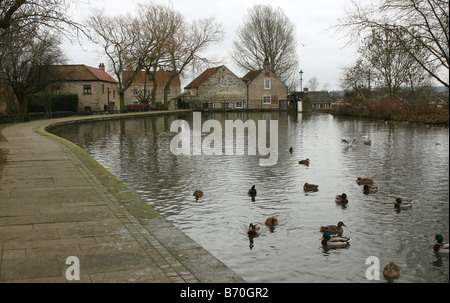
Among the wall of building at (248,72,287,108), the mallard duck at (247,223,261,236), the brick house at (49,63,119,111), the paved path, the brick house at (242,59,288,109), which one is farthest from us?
the wall of building at (248,72,287,108)

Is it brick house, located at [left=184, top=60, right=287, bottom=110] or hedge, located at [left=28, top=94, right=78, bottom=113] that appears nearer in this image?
hedge, located at [left=28, top=94, right=78, bottom=113]

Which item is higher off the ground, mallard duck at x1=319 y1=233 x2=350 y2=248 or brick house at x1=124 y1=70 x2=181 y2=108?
brick house at x1=124 y1=70 x2=181 y2=108

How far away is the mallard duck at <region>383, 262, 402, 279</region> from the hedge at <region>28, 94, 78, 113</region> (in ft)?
156

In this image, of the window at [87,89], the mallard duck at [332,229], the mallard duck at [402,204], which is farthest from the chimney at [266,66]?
the mallard duck at [332,229]

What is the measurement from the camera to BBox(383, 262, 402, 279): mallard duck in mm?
7105

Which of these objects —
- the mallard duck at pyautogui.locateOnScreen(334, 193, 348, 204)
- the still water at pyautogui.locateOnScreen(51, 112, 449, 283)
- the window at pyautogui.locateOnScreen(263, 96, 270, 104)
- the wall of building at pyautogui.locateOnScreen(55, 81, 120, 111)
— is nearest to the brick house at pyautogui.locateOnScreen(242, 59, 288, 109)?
the window at pyautogui.locateOnScreen(263, 96, 270, 104)

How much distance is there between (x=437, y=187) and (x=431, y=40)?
339 inches

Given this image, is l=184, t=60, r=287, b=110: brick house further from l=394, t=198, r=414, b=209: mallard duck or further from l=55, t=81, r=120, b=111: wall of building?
l=394, t=198, r=414, b=209: mallard duck

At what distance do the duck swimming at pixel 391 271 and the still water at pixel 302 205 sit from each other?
10 centimetres

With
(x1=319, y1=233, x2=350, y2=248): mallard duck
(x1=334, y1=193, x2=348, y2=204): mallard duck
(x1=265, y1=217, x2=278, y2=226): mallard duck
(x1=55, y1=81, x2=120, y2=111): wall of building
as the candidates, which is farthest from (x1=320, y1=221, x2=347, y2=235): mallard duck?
(x1=55, y1=81, x2=120, y2=111): wall of building

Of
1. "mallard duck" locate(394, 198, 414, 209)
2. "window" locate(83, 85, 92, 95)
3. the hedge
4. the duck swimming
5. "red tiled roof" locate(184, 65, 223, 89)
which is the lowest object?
the duck swimming

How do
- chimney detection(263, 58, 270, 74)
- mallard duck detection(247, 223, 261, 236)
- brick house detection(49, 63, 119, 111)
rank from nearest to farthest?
mallard duck detection(247, 223, 261, 236), brick house detection(49, 63, 119, 111), chimney detection(263, 58, 270, 74)

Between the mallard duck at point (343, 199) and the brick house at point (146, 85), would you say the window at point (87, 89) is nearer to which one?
the brick house at point (146, 85)
